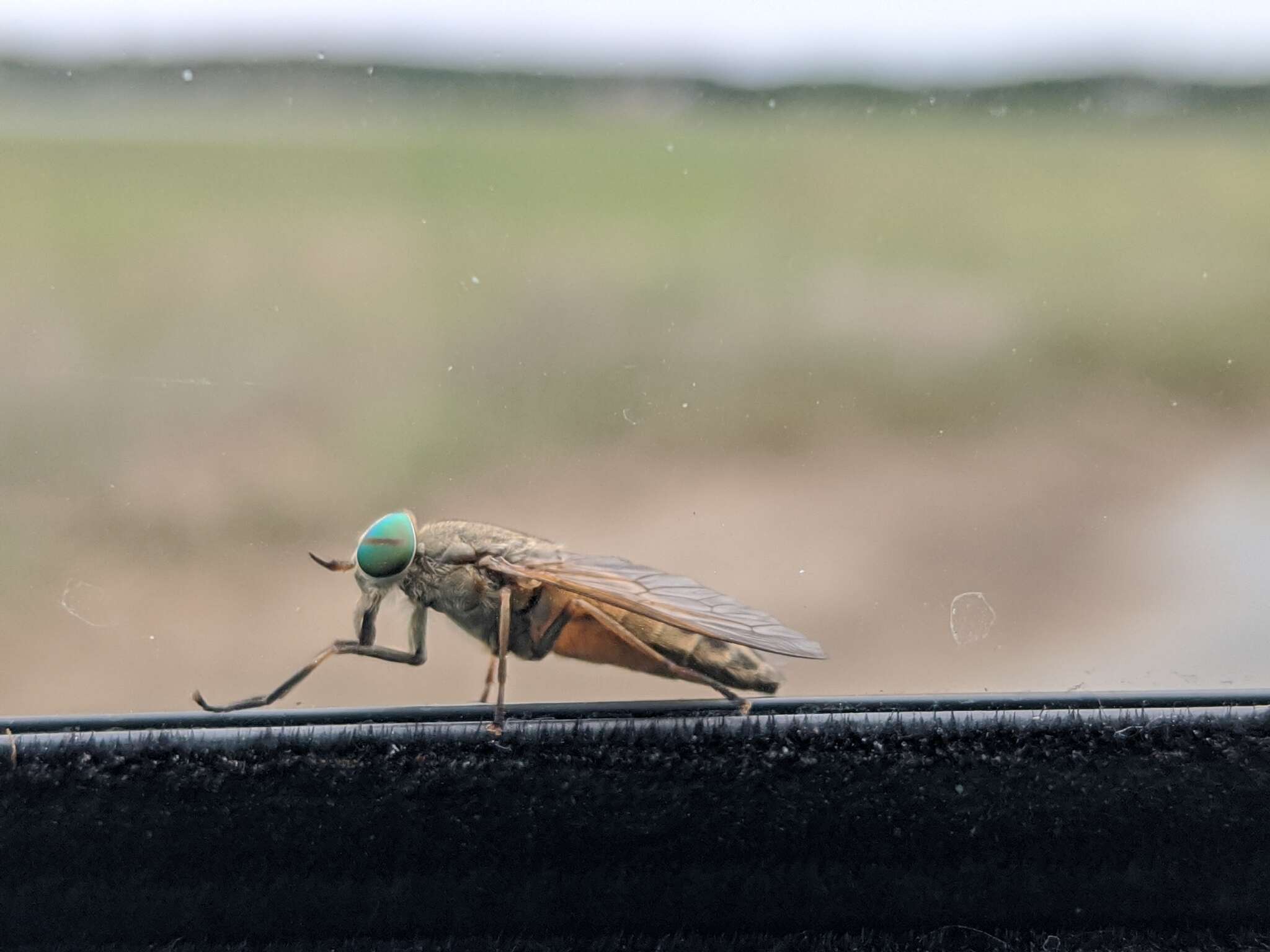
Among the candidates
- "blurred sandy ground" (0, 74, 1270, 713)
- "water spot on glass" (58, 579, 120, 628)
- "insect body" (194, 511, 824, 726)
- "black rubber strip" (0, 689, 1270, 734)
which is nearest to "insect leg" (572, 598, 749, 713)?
"insect body" (194, 511, 824, 726)

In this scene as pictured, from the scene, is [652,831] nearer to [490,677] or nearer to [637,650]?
[637,650]

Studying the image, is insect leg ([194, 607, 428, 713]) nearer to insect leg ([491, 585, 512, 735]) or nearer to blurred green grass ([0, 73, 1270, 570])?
insect leg ([491, 585, 512, 735])

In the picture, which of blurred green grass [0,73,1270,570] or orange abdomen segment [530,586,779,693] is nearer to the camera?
orange abdomen segment [530,586,779,693]

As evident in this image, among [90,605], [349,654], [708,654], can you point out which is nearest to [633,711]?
[708,654]

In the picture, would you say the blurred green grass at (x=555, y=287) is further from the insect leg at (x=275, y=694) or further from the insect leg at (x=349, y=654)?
the insect leg at (x=275, y=694)

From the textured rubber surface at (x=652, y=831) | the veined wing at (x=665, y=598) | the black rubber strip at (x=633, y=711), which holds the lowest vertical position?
the textured rubber surface at (x=652, y=831)

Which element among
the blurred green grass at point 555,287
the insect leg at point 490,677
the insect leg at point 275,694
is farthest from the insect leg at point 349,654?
the blurred green grass at point 555,287
